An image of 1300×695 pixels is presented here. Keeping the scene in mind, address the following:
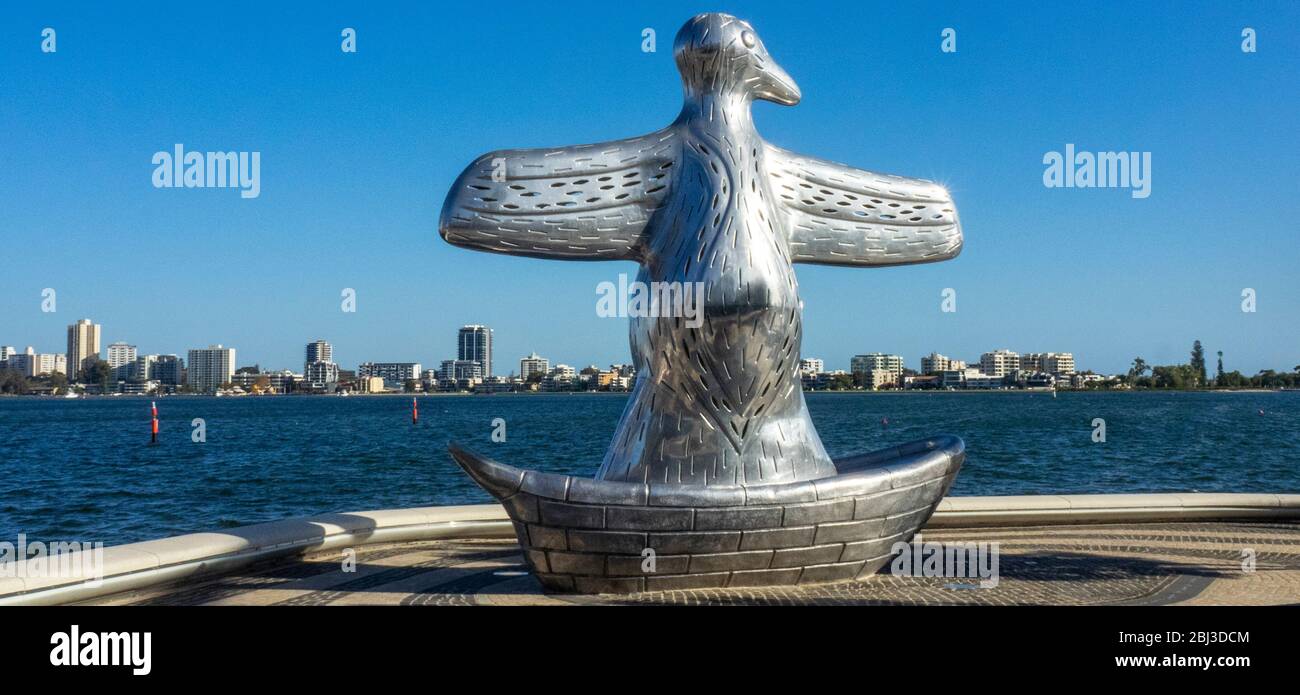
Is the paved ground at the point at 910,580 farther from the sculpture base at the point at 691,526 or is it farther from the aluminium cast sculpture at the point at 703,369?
the aluminium cast sculpture at the point at 703,369

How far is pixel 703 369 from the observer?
8594 millimetres

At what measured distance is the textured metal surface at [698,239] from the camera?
8492 millimetres

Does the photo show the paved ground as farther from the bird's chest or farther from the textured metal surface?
the bird's chest

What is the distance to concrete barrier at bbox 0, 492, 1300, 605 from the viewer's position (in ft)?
28.5

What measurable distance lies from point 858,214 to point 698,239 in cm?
189

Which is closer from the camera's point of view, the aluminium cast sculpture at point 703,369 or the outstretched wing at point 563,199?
the aluminium cast sculpture at point 703,369

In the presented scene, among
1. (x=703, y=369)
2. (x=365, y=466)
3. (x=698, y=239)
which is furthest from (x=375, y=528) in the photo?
(x=365, y=466)

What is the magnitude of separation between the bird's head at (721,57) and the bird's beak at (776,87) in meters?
0.01

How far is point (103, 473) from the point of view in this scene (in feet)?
112

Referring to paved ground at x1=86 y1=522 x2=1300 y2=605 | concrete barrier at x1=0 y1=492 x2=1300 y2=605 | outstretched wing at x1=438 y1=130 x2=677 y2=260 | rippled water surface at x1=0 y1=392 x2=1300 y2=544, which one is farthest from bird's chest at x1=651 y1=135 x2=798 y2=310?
rippled water surface at x1=0 y1=392 x2=1300 y2=544

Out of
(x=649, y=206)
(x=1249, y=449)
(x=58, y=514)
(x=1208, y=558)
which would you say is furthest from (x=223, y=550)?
(x=1249, y=449)

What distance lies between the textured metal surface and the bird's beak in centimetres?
3

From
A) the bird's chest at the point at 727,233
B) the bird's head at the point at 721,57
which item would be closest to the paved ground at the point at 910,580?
the bird's chest at the point at 727,233

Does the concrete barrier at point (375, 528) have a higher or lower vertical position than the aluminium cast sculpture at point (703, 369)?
lower
